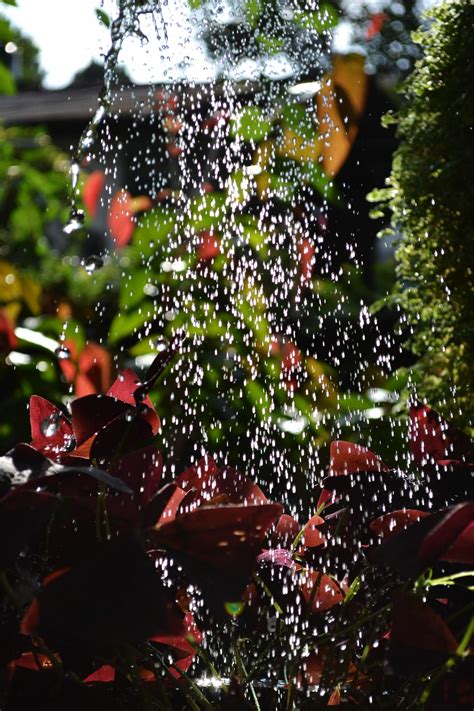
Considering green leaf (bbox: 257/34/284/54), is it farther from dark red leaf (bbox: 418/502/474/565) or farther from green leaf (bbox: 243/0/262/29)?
dark red leaf (bbox: 418/502/474/565)

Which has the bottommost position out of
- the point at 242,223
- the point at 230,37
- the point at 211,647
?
the point at 211,647

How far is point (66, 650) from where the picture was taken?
0.63 meters

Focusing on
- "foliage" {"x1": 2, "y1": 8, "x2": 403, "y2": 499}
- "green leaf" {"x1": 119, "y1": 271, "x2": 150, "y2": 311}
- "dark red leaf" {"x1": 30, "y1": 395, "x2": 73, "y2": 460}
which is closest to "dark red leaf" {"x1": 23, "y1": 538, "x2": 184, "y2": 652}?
"dark red leaf" {"x1": 30, "y1": 395, "x2": 73, "y2": 460}

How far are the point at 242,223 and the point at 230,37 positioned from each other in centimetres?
57

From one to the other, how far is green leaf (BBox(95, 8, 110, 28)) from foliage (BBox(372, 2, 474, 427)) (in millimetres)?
634

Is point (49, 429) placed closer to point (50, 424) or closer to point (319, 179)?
point (50, 424)

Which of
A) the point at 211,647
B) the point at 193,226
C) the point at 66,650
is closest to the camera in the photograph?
the point at 66,650

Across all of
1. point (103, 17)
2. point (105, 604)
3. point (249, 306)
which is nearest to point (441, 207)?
point (103, 17)

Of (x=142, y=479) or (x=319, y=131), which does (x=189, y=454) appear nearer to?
(x=319, y=131)

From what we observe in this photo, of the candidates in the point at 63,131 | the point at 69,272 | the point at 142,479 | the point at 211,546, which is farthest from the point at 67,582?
the point at 63,131

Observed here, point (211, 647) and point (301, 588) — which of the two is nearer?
point (301, 588)

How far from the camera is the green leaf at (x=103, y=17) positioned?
1.61 meters

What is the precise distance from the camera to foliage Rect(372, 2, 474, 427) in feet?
4.61

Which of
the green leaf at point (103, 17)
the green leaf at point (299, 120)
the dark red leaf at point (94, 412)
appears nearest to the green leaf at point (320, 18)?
the green leaf at point (299, 120)
